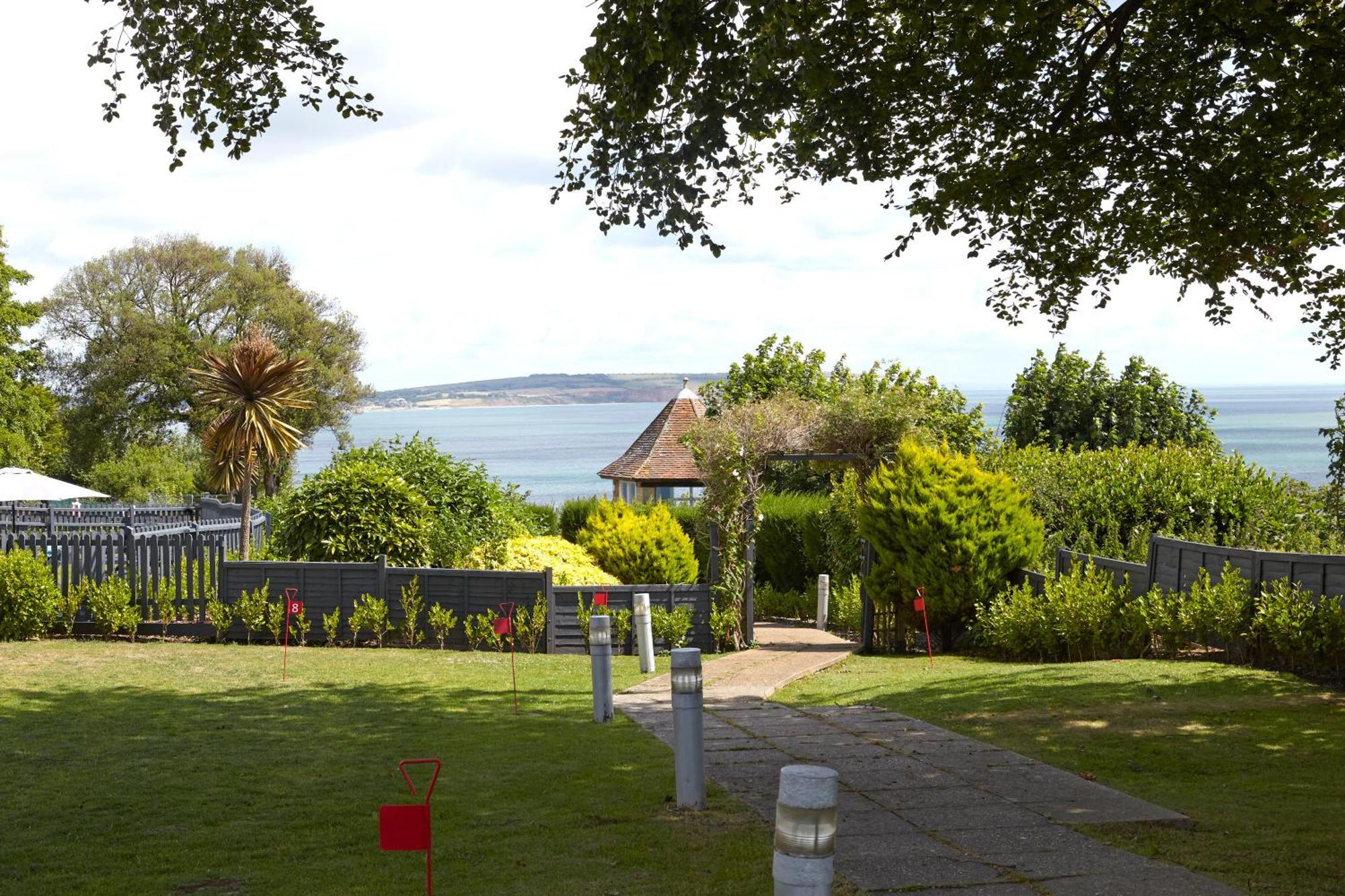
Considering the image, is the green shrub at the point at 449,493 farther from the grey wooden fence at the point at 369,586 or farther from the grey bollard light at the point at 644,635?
the grey bollard light at the point at 644,635

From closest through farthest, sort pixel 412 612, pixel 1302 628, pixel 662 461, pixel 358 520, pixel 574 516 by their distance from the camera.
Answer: pixel 1302 628 < pixel 412 612 < pixel 358 520 < pixel 574 516 < pixel 662 461

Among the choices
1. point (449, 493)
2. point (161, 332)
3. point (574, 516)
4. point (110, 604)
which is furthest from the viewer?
point (161, 332)

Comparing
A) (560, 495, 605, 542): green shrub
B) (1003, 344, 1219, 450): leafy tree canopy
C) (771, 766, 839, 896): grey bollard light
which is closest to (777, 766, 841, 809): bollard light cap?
(771, 766, 839, 896): grey bollard light

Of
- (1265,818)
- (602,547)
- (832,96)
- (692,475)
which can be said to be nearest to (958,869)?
(1265,818)

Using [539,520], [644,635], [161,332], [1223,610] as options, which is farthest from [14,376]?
[1223,610]

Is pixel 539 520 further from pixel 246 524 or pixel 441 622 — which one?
pixel 441 622

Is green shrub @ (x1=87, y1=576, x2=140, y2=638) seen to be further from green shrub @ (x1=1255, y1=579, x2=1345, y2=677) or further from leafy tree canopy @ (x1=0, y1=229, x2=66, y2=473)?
leafy tree canopy @ (x1=0, y1=229, x2=66, y2=473)

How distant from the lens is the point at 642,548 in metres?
17.2

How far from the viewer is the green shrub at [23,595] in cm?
1529

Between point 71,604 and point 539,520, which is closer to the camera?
point 71,604

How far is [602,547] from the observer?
56.7 feet

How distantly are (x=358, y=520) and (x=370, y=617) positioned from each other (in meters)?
2.09

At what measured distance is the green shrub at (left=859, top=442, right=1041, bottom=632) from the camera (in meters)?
14.9

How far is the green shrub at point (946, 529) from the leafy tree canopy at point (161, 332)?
144ft
